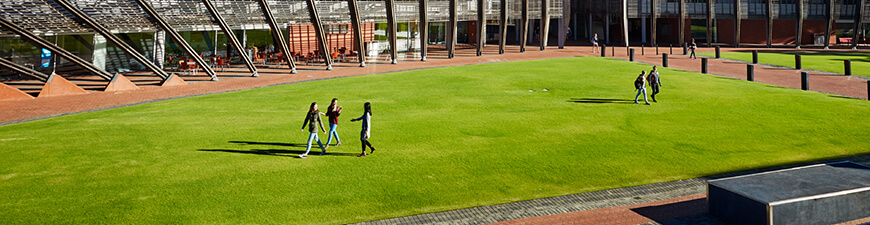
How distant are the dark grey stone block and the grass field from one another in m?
3.03

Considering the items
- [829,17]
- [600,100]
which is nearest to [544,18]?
[829,17]

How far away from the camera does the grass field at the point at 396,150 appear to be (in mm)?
13727

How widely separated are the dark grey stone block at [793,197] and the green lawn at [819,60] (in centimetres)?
2741

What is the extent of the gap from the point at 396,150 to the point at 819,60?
3628 centimetres

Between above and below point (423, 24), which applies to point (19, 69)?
below

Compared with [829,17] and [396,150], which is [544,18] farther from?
[396,150]

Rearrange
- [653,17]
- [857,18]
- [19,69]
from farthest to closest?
[653,17]
[857,18]
[19,69]

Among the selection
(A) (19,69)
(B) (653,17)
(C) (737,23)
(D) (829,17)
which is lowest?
(A) (19,69)

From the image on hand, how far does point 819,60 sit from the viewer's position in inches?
1693

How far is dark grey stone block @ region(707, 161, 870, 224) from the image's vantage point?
37.2 ft

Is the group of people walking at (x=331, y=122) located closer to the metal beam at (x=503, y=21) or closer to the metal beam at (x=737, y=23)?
the metal beam at (x=503, y=21)

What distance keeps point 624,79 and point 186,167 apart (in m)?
22.7

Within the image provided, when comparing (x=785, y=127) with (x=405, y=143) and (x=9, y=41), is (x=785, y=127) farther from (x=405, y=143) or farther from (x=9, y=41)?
(x=9, y=41)

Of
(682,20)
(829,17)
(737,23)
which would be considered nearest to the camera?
(829,17)
